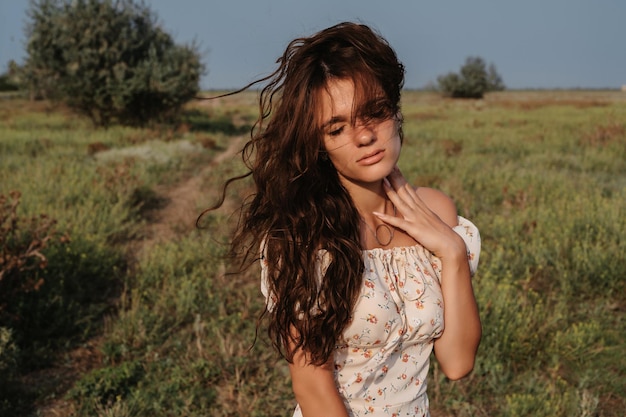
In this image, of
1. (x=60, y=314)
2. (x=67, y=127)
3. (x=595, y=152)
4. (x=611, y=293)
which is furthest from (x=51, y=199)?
(x=67, y=127)

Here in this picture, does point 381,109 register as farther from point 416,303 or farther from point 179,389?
point 179,389

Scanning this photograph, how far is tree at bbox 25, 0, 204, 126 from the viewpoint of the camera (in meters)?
21.2

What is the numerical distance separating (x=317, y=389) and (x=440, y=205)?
2.43 feet

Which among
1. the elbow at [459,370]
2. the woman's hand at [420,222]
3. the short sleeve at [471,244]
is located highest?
the woman's hand at [420,222]

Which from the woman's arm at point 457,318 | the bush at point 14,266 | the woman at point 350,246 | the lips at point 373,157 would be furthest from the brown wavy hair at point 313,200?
the bush at point 14,266

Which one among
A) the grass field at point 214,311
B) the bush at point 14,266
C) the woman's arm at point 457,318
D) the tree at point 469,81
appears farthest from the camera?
the tree at point 469,81

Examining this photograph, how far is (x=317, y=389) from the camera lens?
151cm

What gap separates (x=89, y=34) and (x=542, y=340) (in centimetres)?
2125

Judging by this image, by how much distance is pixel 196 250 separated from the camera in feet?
19.5

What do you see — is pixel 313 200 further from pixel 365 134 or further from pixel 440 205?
pixel 440 205

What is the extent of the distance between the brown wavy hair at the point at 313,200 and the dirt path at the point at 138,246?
0.50m

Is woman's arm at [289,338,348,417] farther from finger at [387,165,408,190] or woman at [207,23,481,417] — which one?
finger at [387,165,408,190]

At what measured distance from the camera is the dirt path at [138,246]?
366 centimetres

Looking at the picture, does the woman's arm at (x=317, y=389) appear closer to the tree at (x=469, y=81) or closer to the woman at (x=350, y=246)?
the woman at (x=350, y=246)
